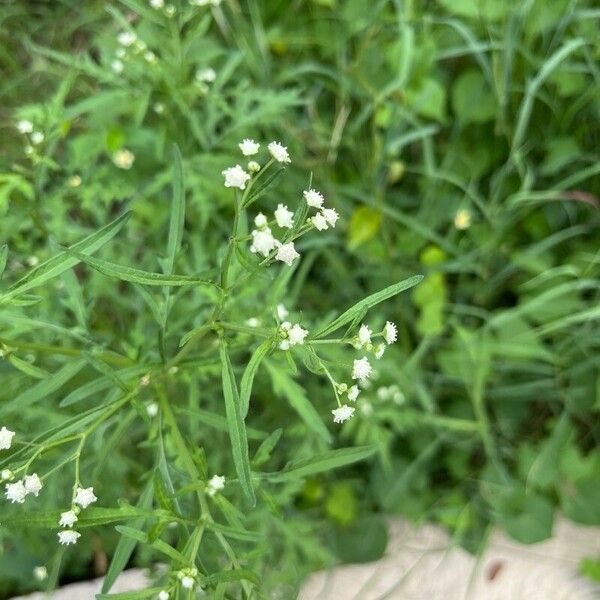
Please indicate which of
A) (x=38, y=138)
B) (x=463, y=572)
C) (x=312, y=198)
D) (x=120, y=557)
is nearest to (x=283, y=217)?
(x=312, y=198)

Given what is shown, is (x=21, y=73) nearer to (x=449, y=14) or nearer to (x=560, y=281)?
(x=449, y=14)

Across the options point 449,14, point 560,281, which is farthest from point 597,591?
point 449,14

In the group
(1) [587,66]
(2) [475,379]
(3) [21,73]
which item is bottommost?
(2) [475,379]

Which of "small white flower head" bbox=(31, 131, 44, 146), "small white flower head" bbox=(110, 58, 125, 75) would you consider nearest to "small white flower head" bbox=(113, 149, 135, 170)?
"small white flower head" bbox=(110, 58, 125, 75)

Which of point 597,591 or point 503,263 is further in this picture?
point 503,263

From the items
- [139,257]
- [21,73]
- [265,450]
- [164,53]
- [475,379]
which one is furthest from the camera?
[21,73]

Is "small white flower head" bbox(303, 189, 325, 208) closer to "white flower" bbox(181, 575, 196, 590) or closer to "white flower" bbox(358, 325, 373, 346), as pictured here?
"white flower" bbox(358, 325, 373, 346)

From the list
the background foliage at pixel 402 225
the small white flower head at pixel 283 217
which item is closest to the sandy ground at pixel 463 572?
the background foliage at pixel 402 225

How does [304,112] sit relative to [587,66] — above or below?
above
